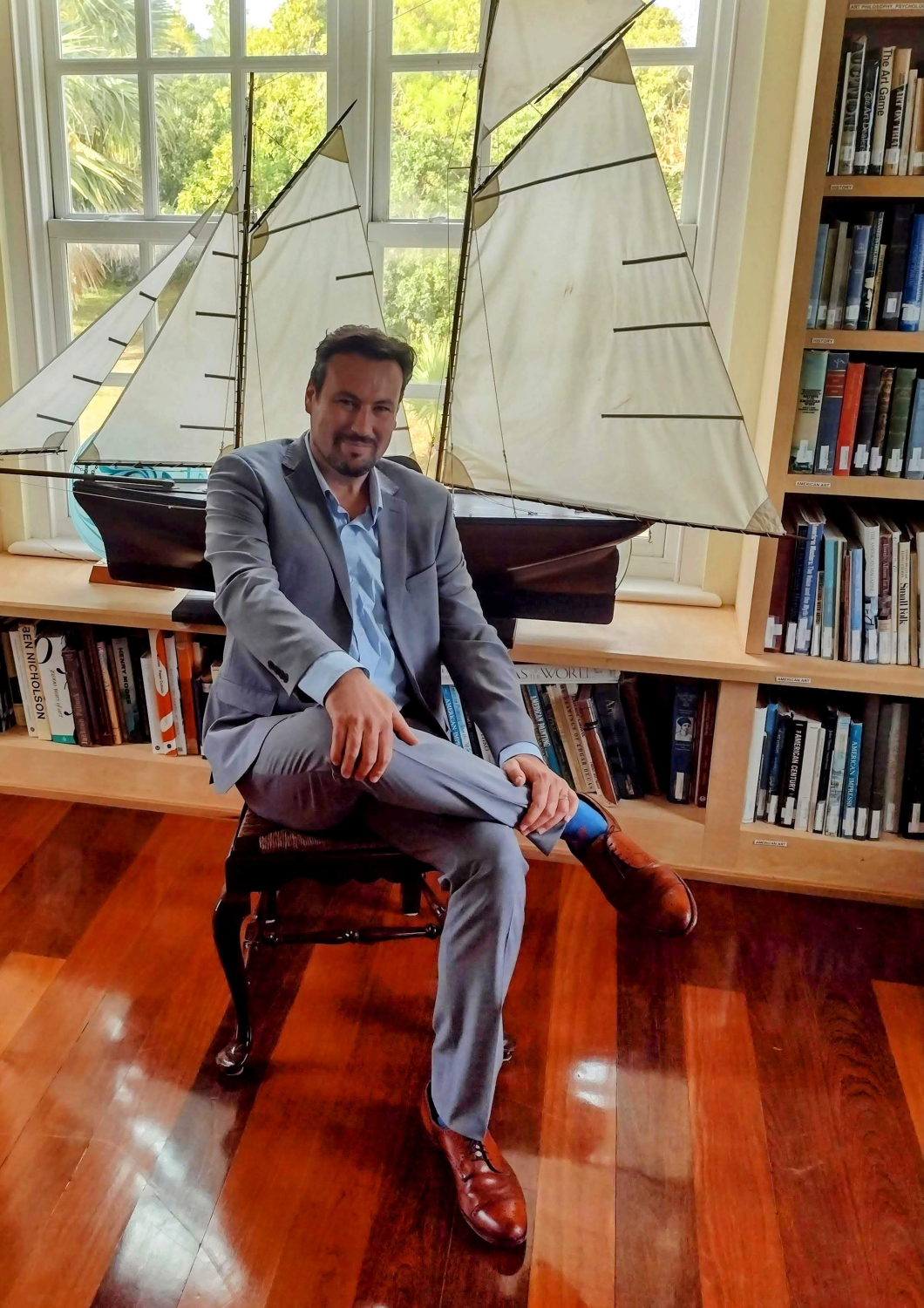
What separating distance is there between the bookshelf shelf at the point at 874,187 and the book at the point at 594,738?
1008mm

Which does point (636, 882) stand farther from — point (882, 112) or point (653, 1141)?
point (882, 112)

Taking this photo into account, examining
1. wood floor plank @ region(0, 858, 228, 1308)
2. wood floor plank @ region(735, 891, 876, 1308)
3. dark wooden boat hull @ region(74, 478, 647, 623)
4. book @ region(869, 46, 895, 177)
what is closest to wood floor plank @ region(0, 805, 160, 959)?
wood floor plank @ region(0, 858, 228, 1308)

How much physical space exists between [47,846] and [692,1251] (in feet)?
4.91

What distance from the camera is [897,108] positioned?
65.8 inches

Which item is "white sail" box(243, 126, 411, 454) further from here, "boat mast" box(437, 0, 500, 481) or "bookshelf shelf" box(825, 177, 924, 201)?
"bookshelf shelf" box(825, 177, 924, 201)

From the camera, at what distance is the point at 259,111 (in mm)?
2094

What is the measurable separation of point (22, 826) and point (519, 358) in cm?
147

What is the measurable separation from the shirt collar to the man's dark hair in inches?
3.9

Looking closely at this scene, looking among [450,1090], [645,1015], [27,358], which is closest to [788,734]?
[645,1015]

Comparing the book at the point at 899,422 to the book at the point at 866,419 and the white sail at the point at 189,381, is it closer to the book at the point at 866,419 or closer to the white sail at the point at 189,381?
the book at the point at 866,419

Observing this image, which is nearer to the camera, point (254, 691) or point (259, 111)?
point (254, 691)

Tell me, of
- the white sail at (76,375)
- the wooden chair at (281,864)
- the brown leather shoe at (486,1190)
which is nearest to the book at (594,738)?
the wooden chair at (281,864)

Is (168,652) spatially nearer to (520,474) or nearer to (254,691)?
(254,691)

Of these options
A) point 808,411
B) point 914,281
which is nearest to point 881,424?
point 808,411
